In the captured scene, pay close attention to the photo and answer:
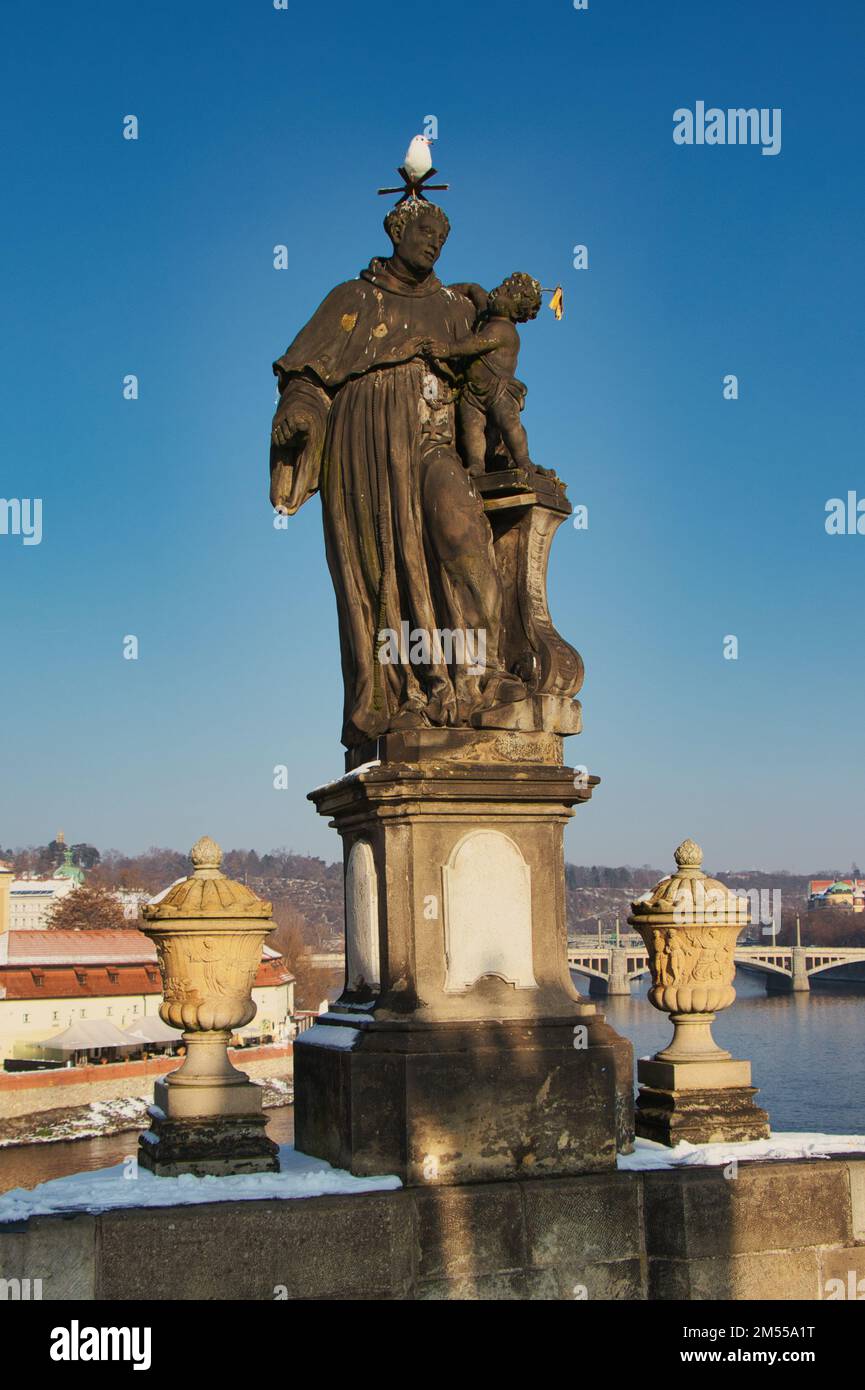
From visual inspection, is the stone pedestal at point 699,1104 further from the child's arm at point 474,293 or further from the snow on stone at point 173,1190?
the child's arm at point 474,293

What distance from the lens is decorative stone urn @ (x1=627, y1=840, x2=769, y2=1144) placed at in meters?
6.71

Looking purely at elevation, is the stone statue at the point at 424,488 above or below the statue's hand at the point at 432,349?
below

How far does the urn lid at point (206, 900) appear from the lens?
6.10 meters

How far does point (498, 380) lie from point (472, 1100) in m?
3.24

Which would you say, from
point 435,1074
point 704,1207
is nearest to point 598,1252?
point 704,1207

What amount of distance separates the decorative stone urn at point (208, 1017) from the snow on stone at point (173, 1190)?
0.14m

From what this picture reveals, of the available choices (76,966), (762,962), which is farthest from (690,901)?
(762,962)

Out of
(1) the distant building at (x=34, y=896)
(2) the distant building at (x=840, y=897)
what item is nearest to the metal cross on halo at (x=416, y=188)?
(1) the distant building at (x=34, y=896)

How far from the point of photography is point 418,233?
270 inches

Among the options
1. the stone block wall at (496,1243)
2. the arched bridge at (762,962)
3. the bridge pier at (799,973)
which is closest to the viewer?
the stone block wall at (496,1243)

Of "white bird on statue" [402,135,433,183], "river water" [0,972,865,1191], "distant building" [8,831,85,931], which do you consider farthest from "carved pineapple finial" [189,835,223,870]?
"distant building" [8,831,85,931]

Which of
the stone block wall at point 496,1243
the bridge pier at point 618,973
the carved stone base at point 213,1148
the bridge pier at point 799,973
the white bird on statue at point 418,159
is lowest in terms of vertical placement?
the bridge pier at point 799,973

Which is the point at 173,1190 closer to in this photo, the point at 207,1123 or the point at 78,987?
the point at 207,1123

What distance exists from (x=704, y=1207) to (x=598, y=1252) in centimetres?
46
